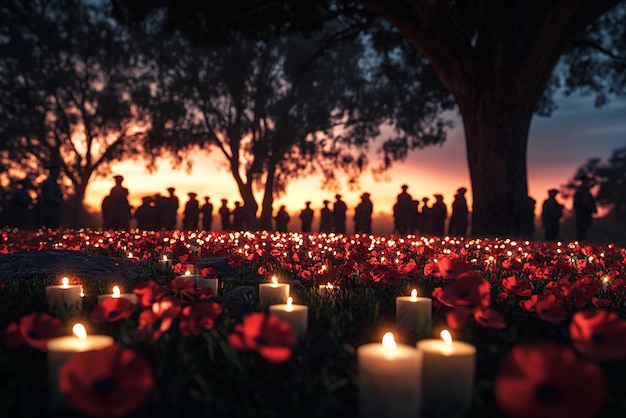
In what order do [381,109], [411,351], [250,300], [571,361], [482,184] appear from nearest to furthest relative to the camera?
[571,361] → [411,351] → [250,300] → [482,184] → [381,109]

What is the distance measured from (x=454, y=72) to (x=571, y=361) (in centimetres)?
1385

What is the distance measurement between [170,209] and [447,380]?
2416 cm

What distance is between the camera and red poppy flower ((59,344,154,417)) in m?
1.50

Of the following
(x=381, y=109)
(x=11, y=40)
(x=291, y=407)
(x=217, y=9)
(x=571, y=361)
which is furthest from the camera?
(x=381, y=109)

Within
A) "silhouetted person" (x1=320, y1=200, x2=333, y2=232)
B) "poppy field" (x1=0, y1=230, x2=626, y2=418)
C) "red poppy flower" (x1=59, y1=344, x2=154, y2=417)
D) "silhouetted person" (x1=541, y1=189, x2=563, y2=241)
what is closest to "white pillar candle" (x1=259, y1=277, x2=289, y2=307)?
"poppy field" (x1=0, y1=230, x2=626, y2=418)

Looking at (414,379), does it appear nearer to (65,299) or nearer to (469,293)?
(469,293)

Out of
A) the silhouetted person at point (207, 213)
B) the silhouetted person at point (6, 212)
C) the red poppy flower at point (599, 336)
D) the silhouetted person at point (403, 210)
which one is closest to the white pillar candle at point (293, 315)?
the red poppy flower at point (599, 336)

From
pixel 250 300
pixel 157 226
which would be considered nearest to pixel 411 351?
pixel 250 300

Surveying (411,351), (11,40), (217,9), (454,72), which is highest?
(11,40)

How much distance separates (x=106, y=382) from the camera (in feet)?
5.17

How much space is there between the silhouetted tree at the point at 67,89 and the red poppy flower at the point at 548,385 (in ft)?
91.4

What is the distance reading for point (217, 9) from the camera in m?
14.3

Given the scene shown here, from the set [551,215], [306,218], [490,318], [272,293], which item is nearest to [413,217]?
[551,215]

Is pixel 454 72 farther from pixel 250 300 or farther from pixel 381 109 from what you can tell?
pixel 381 109
